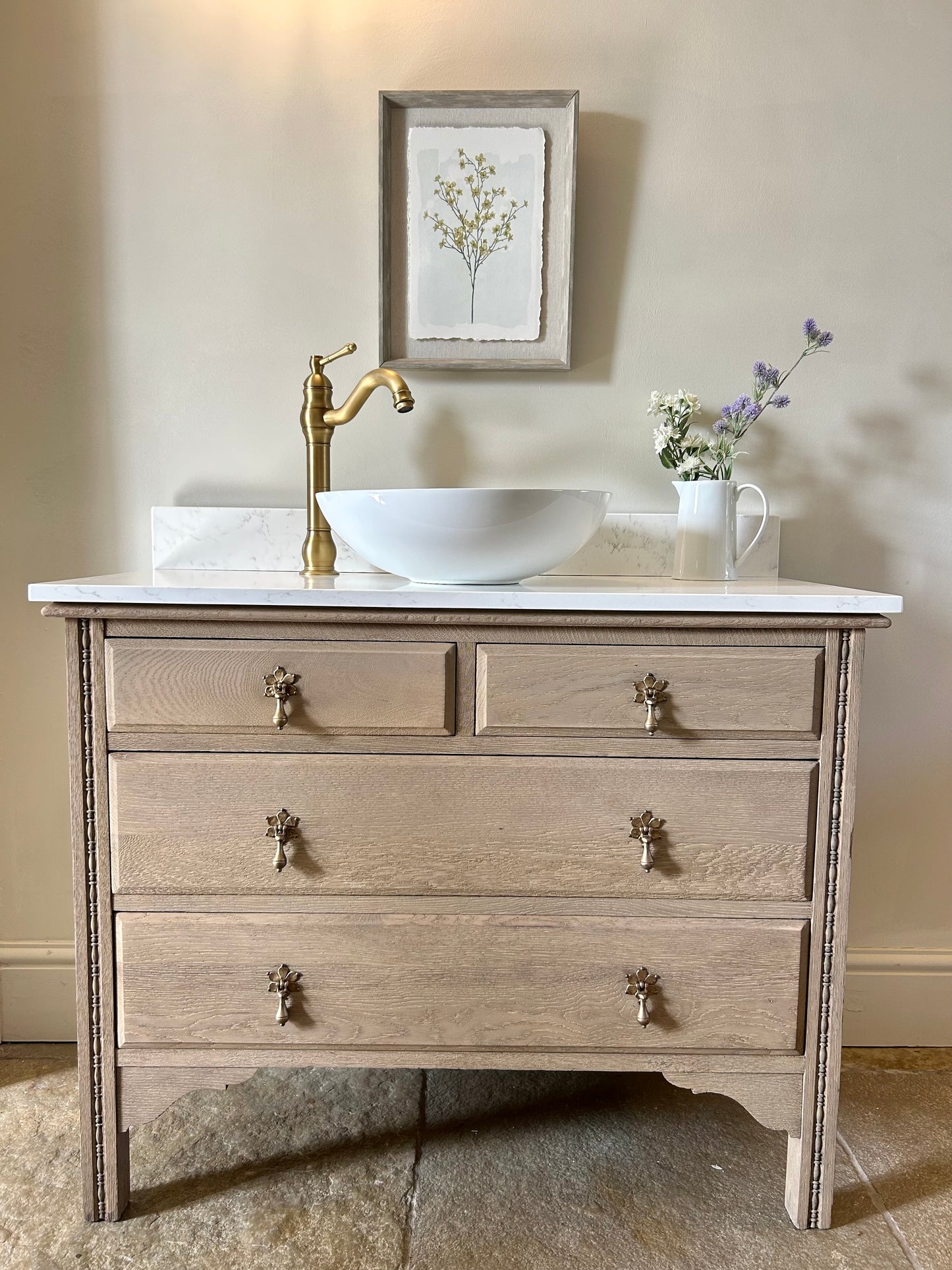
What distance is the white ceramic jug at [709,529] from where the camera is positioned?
4.58 feet

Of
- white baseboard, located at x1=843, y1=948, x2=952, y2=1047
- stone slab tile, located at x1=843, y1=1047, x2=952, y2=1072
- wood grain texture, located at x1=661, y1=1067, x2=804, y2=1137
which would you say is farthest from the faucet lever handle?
stone slab tile, located at x1=843, y1=1047, x2=952, y2=1072

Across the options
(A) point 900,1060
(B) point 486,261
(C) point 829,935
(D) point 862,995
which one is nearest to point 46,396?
(B) point 486,261

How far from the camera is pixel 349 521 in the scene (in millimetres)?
1157

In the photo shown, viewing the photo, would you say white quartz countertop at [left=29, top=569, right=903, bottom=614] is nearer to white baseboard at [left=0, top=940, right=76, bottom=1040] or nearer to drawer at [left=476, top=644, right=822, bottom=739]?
drawer at [left=476, top=644, right=822, bottom=739]

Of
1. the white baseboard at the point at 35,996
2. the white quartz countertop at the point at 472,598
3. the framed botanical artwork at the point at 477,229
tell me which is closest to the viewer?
the white quartz countertop at the point at 472,598

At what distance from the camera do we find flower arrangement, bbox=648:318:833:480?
4.72 feet

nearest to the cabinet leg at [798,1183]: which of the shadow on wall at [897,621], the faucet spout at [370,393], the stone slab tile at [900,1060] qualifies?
the stone slab tile at [900,1060]

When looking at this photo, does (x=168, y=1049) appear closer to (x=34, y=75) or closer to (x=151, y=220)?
(x=151, y=220)

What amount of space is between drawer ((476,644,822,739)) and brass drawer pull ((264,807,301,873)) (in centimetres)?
27

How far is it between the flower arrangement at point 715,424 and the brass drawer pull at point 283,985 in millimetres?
979

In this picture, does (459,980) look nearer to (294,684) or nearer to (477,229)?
(294,684)

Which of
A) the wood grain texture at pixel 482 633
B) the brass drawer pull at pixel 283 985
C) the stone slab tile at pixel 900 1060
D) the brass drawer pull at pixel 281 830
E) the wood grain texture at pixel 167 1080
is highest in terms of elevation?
the wood grain texture at pixel 482 633

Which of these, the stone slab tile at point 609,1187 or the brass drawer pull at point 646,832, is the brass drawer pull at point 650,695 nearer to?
the brass drawer pull at point 646,832

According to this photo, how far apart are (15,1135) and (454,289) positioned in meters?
1.56
